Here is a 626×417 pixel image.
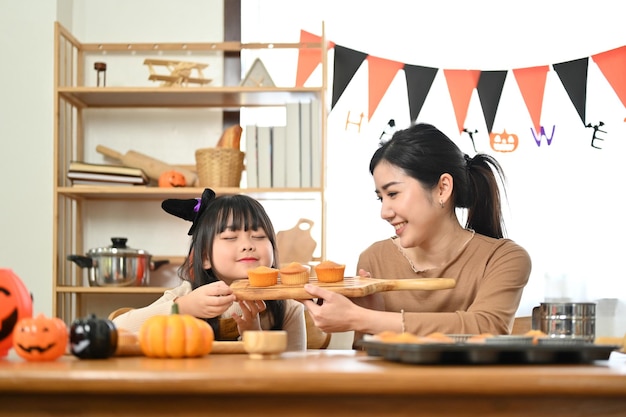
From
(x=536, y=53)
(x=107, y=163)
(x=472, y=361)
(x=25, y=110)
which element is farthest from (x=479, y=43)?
(x=472, y=361)

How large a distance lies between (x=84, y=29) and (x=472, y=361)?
10.5ft

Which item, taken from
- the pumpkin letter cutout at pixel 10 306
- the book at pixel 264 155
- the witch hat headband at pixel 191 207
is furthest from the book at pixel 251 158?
the pumpkin letter cutout at pixel 10 306

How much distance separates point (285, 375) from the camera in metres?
1.05

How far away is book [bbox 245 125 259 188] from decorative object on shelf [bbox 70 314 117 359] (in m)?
2.30

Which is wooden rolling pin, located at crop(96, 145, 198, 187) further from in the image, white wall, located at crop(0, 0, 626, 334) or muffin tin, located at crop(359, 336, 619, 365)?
muffin tin, located at crop(359, 336, 619, 365)

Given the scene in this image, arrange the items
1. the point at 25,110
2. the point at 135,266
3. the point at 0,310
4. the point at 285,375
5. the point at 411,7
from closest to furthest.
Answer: the point at 285,375
the point at 0,310
the point at 135,266
the point at 25,110
the point at 411,7

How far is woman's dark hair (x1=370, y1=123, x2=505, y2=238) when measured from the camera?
2279 mm

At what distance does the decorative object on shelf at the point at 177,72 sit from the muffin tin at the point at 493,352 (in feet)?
8.57

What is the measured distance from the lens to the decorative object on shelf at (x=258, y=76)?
3615 millimetres

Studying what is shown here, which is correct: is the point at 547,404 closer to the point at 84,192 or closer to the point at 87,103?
the point at 84,192

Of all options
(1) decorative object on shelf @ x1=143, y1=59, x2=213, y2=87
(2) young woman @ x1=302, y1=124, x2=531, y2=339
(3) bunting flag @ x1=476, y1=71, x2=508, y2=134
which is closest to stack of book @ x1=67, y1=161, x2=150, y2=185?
(1) decorative object on shelf @ x1=143, y1=59, x2=213, y2=87

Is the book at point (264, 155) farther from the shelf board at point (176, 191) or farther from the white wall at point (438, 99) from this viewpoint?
the white wall at point (438, 99)

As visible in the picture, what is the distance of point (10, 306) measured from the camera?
131cm

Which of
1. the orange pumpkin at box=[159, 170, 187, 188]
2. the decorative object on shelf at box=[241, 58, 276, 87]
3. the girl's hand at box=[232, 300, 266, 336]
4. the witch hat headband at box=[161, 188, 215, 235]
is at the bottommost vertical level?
the girl's hand at box=[232, 300, 266, 336]
